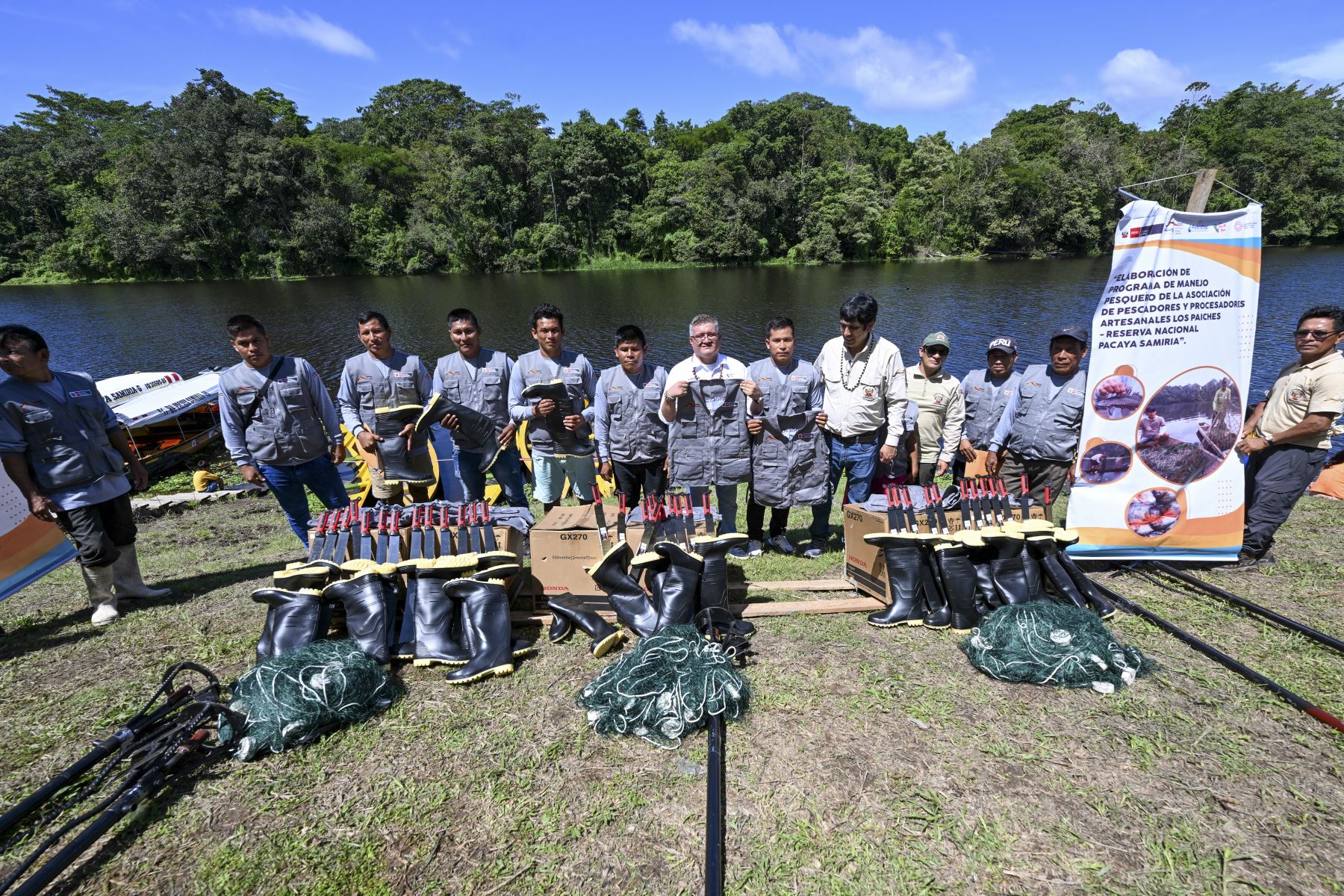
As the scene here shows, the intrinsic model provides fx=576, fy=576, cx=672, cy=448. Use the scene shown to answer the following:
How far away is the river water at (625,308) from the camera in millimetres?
22000

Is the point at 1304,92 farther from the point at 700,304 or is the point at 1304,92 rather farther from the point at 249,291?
the point at 249,291

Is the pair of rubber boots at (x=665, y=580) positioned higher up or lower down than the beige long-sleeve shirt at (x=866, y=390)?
lower down

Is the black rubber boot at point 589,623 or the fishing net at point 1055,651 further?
the black rubber boot at point 589,623

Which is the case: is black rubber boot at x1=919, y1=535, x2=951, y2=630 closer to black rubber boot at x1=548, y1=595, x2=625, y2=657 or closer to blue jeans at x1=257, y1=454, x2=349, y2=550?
black rubber boot at x1=548, y1=595, x2=625, y2=657

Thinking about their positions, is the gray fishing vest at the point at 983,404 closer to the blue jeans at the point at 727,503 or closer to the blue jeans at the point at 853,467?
the blue jeans at the point at 853,467

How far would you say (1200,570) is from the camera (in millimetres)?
4848

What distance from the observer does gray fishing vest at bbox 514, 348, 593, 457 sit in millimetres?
5340

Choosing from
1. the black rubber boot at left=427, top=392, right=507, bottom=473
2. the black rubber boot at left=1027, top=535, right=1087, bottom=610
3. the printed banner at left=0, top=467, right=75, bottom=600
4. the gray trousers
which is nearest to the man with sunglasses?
the gray trousers

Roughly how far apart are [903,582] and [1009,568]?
2.42ft

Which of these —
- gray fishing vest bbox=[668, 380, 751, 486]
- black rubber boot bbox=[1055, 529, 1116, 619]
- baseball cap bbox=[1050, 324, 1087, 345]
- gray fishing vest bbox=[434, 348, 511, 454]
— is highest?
baseball cap bbox=[1050, 324, 1087, 345]

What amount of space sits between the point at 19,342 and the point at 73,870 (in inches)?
135

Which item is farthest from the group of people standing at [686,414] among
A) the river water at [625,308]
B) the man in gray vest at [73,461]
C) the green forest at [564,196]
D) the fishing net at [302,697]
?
the green forest at [564,196]

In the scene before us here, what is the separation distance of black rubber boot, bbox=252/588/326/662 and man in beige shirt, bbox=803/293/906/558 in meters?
4.14

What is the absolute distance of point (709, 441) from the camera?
502 cm
